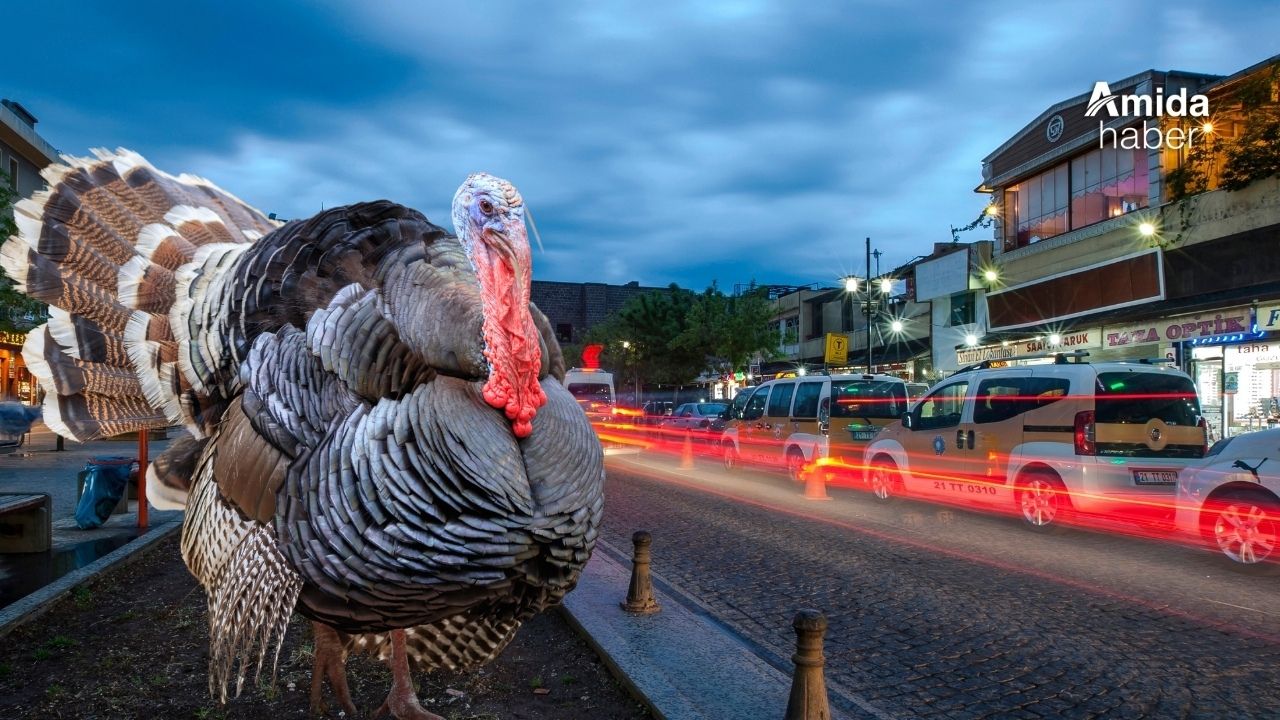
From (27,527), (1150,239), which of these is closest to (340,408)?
(27,527)

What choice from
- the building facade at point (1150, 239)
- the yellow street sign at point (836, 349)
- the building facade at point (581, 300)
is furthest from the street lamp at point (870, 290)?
the building facade at point (581, 300)

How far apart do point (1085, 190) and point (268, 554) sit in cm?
2316

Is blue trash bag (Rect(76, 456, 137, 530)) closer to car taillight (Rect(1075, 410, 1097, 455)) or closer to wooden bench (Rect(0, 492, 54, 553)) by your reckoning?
wooden bench (Rect(0, 492, 54, 553))

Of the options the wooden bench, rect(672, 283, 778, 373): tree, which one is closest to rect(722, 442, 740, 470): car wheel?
the wooden bench

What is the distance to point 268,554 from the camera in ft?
10.2

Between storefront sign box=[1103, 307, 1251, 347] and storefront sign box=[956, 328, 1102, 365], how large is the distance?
0.58 meters

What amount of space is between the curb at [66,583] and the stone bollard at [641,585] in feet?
13.0

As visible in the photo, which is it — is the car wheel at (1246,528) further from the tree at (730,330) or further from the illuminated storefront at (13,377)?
the illuminated storefront at (13,377)

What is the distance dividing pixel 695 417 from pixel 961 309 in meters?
9.41

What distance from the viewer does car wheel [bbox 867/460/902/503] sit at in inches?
484

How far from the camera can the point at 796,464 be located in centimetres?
1474

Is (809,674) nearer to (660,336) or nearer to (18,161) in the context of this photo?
(660,336)

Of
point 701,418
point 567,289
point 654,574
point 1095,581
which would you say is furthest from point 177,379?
point 567,289

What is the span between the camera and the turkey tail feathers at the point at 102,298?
169 inches
